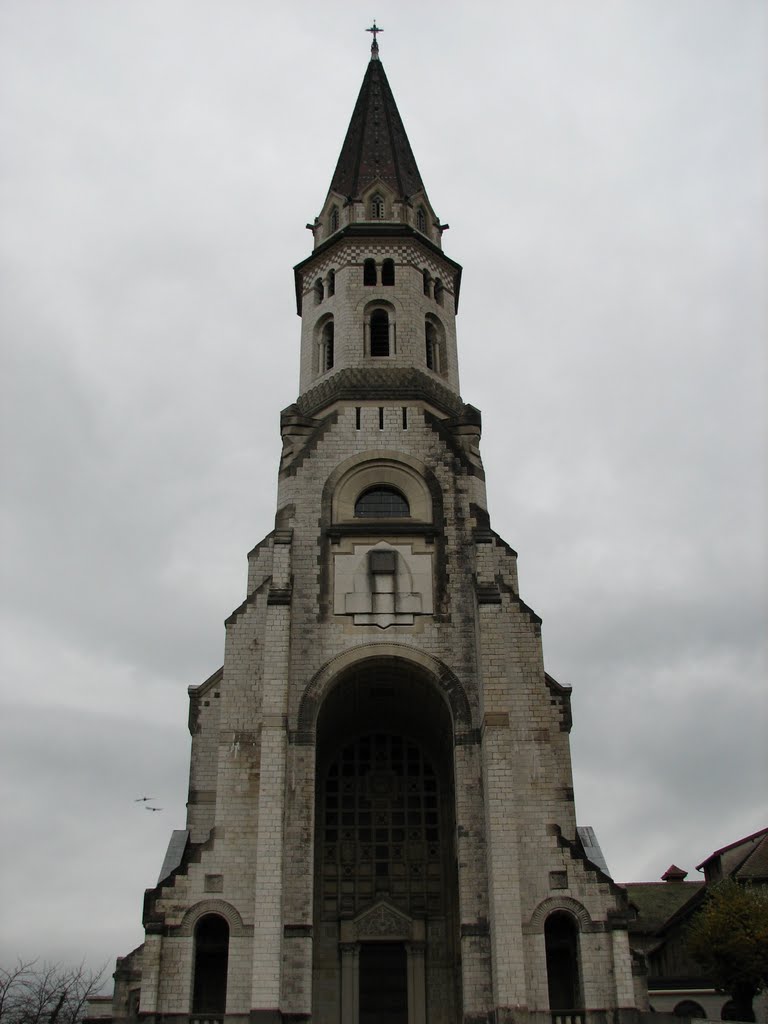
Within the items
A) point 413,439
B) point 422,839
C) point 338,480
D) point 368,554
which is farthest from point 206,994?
point 413,439

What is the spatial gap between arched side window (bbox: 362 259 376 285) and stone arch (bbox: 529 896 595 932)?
2208 cm

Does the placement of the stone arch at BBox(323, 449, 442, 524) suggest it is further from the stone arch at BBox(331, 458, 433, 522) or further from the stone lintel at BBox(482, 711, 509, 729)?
the stone lintel at BBox(482, 711, 509, 729)

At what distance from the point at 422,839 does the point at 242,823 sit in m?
6.05

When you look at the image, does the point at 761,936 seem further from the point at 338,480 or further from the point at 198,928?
the point at 338,480

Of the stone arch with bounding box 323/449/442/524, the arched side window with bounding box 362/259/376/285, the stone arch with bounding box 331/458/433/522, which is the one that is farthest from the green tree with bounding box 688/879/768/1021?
the arched side window with bounding box 362/259/376/285

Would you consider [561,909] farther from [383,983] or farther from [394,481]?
[394,481]

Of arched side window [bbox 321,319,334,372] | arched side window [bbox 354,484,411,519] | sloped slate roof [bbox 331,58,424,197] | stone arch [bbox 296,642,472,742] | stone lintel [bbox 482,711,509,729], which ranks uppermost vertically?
sloped slate roof [bbox 331,58,424,197]

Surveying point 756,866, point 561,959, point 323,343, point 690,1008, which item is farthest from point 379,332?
point 690,1008

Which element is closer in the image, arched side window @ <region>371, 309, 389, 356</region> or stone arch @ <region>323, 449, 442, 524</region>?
stone arch @ <region>323, 449, 442, 524</region>

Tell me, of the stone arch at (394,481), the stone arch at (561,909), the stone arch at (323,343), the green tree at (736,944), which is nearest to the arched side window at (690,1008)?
the green tree at (736,944)

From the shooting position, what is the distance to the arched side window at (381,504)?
30516mm

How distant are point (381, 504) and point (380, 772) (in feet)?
27.3

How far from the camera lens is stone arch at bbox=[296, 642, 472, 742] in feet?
86.8

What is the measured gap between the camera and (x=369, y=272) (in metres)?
36.3
